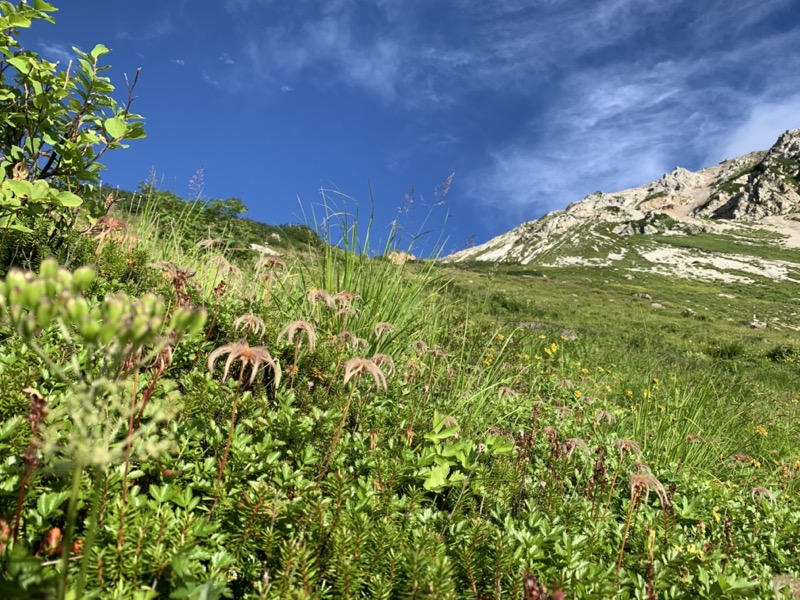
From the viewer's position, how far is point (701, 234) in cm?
13188

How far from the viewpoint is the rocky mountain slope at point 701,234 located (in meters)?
102

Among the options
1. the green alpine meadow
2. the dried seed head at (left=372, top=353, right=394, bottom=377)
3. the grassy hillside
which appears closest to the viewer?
the grassy hillside

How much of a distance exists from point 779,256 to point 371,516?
446ft

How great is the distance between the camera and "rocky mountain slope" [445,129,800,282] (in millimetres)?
101688

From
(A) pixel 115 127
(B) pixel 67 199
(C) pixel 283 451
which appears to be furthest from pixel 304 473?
(A) pixel 115 127

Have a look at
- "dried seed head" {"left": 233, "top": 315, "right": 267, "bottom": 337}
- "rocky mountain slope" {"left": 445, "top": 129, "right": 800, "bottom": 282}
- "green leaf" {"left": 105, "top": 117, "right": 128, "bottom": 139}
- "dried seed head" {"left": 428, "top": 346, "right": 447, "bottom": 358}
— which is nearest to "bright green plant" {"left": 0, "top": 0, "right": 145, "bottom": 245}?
"green leaf" {"left": 105, "top": 117, "right": 128, "bottom": 139}

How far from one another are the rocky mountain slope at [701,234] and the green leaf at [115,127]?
86.3 m

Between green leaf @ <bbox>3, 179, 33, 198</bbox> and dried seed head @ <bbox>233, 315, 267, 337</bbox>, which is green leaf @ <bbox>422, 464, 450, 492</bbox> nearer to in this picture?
dried seed head @ <bbox>233, 315, 267, 337</bbox>

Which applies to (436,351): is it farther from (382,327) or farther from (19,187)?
(19,187)

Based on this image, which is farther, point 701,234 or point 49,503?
point 701,234

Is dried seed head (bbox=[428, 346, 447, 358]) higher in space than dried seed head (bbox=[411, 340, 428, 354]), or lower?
lower

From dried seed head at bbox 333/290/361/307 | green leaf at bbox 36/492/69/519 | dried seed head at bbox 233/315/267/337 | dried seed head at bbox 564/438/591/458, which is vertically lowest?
green leaf at bbox 36/492/69/519

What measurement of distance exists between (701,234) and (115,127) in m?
157

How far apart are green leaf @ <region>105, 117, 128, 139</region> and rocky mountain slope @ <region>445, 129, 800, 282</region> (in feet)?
283
